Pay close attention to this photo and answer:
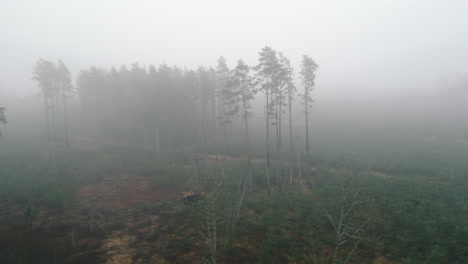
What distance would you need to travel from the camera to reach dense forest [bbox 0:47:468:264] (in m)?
8.86

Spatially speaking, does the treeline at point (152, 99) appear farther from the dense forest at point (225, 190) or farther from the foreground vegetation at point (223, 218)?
the foreground vegetation at point (223, 218)

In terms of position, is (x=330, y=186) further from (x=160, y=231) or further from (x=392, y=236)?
(x=160, y=231)

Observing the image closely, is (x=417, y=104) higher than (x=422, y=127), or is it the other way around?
(x=417, y=104)

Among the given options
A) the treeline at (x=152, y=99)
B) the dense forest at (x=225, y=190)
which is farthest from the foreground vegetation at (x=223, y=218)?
the treeline at (x=152, y=99)

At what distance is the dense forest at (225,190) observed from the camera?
886cm

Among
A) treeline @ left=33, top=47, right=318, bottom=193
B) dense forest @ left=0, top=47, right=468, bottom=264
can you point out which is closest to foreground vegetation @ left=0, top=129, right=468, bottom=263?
dense forest @ left=0, top=47, right=468, bottom=264

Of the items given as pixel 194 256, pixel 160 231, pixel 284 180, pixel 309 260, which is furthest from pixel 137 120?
pixel 309 260

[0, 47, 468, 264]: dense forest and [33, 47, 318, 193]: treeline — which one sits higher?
[33, 47, 318, 193]: treeline

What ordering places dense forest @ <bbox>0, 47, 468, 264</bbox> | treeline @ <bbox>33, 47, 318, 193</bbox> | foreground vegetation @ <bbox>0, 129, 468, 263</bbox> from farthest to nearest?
1. treeline @ <bbox>33, 47, 318, 193</bbox>
2. dense forest @ <bbox>0, 47, 468, 264</bbox>
3. foreground vegetation @ <bbox>0, 129, 468, 263</bbox>

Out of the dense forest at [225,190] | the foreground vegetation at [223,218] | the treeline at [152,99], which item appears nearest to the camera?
the foreground vegetation at [223,218]

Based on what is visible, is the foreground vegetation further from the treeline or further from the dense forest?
the treeline

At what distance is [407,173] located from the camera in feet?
72.6

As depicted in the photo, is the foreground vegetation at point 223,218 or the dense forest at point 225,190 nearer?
the foreground vegetation at point 223,218

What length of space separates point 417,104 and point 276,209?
8242 centimetres
